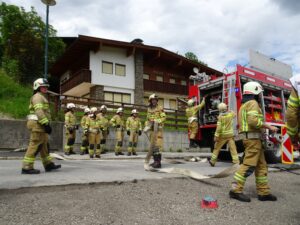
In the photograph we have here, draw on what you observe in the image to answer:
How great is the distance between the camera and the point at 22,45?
24062mm

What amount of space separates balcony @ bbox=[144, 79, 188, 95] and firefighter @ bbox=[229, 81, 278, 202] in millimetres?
21869

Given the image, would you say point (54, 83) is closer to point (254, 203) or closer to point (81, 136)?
point (81, 136)

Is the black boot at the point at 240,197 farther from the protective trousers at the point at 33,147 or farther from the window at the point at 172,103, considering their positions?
the window at the point at 172,103

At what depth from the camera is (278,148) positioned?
9.40 metres

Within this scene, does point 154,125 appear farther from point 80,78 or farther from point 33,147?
point 80,78

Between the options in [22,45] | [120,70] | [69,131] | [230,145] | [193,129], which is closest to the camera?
[230,145]

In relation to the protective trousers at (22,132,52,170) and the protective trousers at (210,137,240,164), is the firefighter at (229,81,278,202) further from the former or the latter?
the protective trousers at (22,132,52,170)

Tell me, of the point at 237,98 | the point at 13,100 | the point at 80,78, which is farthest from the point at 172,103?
the point at 237,98

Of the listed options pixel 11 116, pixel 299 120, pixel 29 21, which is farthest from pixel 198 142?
pixel 29 21

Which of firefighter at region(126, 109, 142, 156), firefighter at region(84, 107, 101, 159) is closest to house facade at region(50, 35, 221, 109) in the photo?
firefighter at region(126, 109, 142, 156)

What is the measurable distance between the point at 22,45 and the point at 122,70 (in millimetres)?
8026

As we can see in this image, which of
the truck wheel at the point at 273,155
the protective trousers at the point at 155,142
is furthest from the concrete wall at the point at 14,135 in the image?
the truck wheel at the point at 273,155

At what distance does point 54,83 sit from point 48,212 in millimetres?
31814

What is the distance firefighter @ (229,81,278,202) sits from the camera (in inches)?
169
